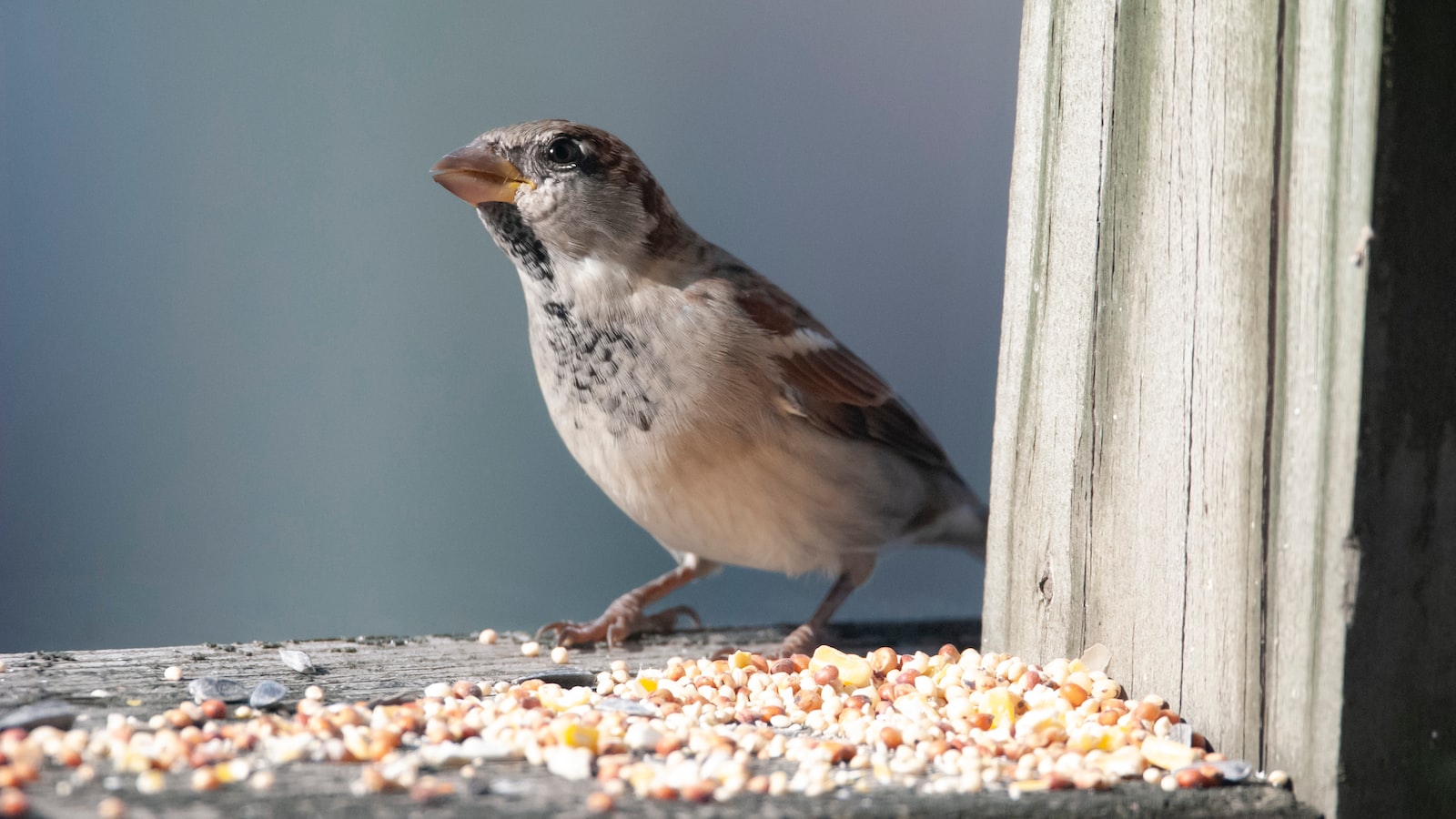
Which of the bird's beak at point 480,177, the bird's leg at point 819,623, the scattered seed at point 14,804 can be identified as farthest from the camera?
the bird's leg at point 819,623

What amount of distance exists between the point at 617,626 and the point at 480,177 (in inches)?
28.6

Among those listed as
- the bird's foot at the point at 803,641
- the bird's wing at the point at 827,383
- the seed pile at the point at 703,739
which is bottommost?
the bird's foot at the point at 803,641

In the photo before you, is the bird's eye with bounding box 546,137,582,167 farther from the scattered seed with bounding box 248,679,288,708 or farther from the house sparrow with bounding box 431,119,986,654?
the scattered seed with bounding box 248,679,288,708

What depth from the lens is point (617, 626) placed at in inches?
84.4

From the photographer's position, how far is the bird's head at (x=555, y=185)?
6.76 ft

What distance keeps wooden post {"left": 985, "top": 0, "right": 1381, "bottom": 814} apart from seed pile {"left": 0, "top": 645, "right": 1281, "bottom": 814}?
0.08m

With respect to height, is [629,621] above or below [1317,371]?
below

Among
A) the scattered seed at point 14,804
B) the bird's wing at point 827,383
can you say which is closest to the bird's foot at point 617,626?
the bird's wing at point 827,383

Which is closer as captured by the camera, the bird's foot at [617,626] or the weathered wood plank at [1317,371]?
the weathered wood plank at [1317,371]

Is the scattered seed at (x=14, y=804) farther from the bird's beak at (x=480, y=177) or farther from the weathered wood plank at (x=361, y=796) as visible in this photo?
the bird's beak at (x=480, y=177)

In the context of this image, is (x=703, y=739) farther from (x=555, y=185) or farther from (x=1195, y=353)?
(x=555, y=185)

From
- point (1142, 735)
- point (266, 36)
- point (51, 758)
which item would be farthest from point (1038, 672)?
point (266, 36)

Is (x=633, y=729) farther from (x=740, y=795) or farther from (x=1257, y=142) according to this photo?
(x=1257, y=142)

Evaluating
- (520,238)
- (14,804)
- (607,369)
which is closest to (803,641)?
(607,369)
